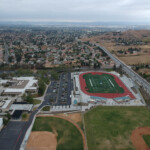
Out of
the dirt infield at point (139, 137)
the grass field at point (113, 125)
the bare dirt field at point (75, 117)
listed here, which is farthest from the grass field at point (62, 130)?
the dirt infield at point (139, 137)

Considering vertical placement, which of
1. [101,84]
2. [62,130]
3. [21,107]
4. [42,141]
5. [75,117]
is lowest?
[42,141]

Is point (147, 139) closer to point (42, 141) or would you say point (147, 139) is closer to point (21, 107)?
point (42, 141)

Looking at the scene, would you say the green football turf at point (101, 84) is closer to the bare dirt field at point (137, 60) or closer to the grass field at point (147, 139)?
the grass field at point (147, 139)

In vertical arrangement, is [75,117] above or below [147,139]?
above

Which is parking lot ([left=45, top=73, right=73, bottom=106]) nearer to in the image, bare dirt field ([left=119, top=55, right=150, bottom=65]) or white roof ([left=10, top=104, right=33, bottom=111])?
white roof ([left=10, top=104, right=33, bottom=111])

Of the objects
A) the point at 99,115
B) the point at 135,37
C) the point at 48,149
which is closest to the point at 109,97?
the point at 99,115

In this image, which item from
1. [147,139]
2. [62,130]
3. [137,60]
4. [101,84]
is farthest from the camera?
[137,60]

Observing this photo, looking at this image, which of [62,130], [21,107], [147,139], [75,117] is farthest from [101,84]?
[21,107]
